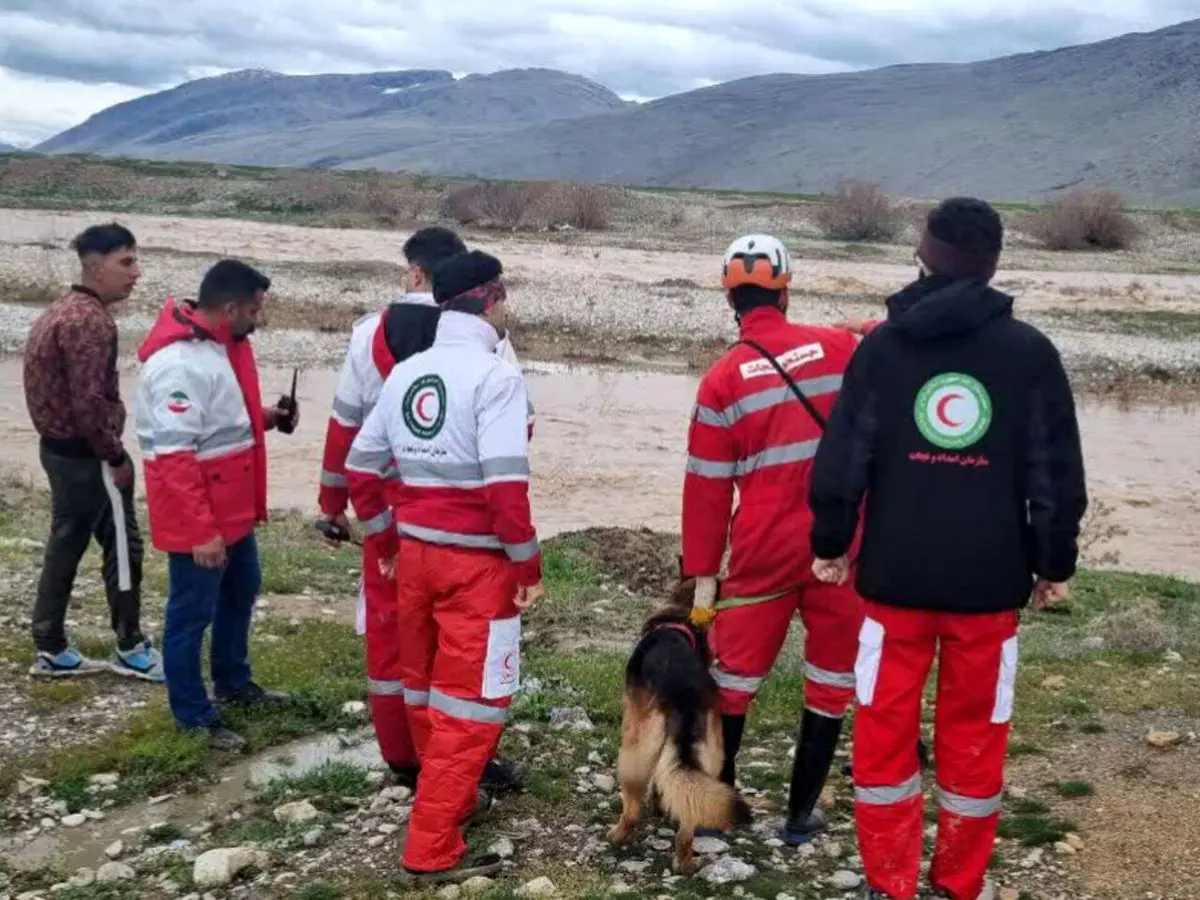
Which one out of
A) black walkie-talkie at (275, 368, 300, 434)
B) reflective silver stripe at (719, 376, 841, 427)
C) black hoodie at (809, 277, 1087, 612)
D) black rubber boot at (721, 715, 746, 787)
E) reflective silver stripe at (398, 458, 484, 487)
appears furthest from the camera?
black walkie-talkie at (275, 368, 300, 434)

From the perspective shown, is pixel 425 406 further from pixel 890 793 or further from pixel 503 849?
pixel 890 793

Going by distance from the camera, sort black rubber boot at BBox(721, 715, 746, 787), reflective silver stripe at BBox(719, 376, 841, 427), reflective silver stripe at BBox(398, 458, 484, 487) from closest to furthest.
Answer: reflective silver stripe at BBox(398, 458, 484, 487) → reflective silver stripe at BBox(719, 376, 841, 427) → black rubber boot at BBox(721, 715, 746, 787)

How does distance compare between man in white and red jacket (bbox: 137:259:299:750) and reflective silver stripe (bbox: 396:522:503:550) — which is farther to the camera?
man in white and red jacket (bbox: 137:259:299:750)

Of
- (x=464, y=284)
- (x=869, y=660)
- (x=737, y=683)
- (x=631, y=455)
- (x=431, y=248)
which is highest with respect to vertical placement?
(x=431, y=248)

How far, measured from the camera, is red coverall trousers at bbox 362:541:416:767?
520cm

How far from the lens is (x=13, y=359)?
22.7 m

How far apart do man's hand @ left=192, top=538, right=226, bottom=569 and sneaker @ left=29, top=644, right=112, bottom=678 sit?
1665 millimetres

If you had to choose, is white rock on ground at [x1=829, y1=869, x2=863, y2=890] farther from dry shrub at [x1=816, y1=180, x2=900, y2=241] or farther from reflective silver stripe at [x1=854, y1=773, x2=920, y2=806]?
dry shrub at [x1=816, y1=180, x2=900, y2=241]

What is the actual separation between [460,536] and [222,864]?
1459 millimetres

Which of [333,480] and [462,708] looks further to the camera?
[333,480]

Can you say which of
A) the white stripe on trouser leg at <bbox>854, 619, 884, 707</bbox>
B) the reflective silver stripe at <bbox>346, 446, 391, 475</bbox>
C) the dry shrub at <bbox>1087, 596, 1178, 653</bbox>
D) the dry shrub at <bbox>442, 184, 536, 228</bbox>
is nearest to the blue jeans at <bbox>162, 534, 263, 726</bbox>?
the reflective silver stripe at <bbox>346, 446, 391, 475</bbox>

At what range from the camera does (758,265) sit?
4.87m

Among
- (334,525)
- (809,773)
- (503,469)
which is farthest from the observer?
(334,525)

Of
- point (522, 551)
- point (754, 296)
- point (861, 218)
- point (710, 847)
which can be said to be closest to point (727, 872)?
point (710, 847)
